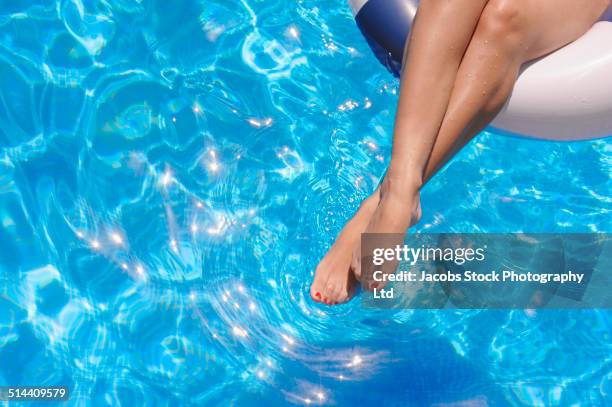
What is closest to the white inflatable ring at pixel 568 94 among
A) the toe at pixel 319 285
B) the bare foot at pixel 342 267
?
the bare foot at pixel 342 267

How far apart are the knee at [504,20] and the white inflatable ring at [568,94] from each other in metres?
0.21

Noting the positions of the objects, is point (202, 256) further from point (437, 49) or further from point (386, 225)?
point (437, 49)

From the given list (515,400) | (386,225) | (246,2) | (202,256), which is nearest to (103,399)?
(202,256)

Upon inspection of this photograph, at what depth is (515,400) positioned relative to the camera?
2.41 m

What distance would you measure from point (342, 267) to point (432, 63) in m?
0.67

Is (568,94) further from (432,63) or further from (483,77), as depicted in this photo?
(432,63)

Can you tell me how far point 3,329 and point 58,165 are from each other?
24.8 inches

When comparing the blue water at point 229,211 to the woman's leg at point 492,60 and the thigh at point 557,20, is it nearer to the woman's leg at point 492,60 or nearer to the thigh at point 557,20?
the woman's leg at point 492,60

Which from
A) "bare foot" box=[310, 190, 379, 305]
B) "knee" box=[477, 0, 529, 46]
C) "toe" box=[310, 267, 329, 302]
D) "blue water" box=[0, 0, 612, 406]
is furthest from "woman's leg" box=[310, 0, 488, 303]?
"blue water" box=[0, 0, 612, 406]

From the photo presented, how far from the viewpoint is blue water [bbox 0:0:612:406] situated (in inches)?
93.4

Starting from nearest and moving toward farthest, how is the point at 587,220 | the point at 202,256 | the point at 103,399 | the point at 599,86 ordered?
the point at 599,86
the point at 103,399
the point at 202,256
the point at 587,220

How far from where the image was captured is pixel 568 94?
203 centimetres

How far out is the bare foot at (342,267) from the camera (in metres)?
2.06

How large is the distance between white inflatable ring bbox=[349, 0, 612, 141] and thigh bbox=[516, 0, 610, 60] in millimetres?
26
